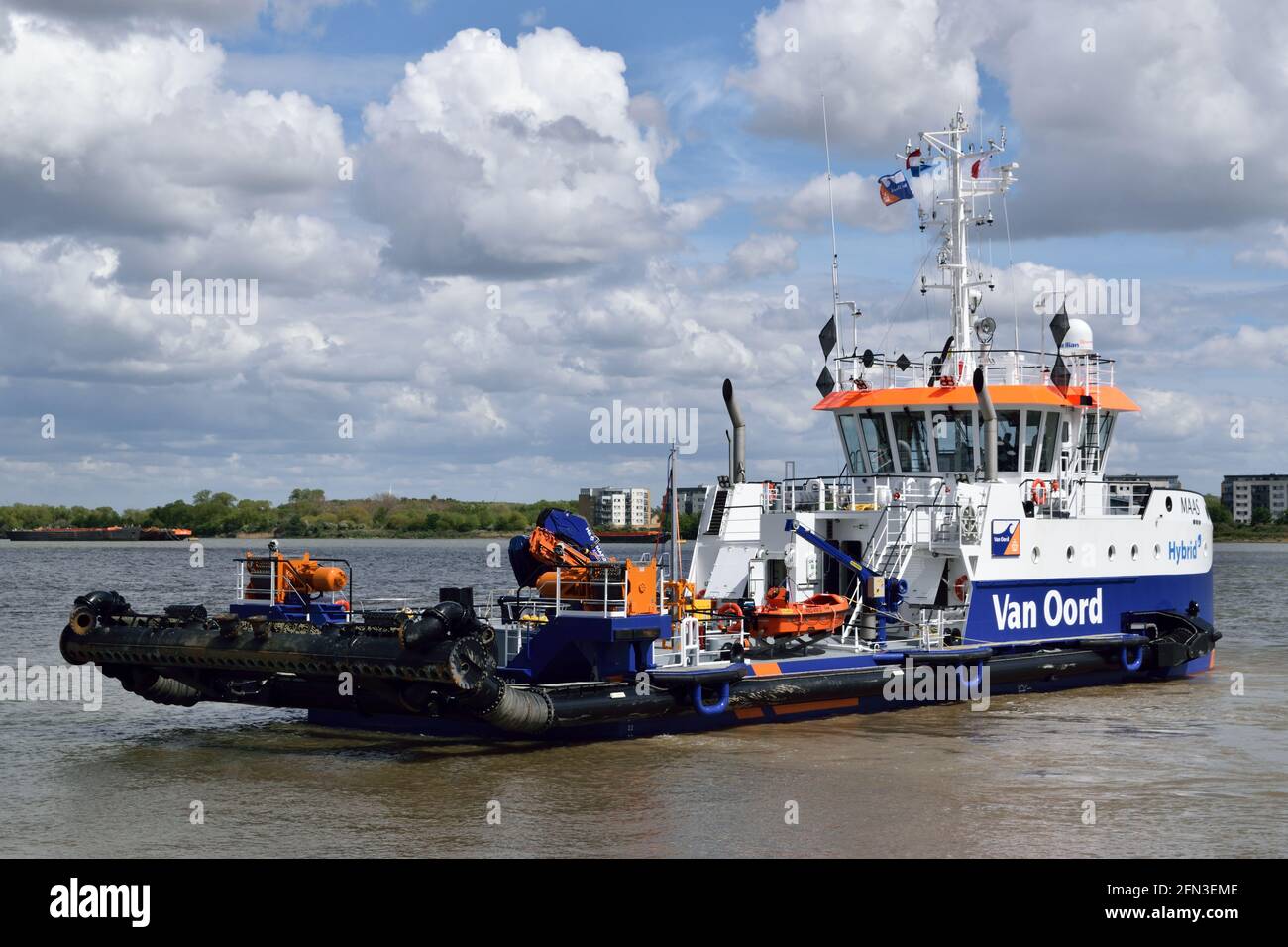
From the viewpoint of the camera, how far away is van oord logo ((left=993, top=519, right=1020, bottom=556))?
1958cm

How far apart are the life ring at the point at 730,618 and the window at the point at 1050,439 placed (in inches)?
242

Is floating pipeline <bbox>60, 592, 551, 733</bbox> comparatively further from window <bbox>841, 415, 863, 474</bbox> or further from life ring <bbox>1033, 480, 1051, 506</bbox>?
life ring <bbox>1033, 480, 1051, 506</bbox>

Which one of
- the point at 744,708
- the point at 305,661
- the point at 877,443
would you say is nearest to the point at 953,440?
the point at 877,443

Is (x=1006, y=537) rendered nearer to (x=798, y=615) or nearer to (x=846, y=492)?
(x=846, y=492)

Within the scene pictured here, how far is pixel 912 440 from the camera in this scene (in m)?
21.6

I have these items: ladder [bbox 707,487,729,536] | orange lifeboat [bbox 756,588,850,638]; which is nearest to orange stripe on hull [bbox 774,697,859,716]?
orange lifeboat [bbox 756,588,850,638]

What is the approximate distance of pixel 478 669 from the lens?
1370 centimetres

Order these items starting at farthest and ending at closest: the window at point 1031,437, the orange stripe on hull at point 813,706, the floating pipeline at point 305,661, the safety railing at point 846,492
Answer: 1. the window at point 1031,437
2. the safety railing at point 846,492
3. the orange stripe on hull at point 813,706
4. the floating pipeline at point 305,661

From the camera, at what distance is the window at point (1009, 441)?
21391mm

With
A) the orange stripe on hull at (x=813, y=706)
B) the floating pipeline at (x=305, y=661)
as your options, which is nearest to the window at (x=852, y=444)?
the orange stripe on hull at (x=813, y=706)

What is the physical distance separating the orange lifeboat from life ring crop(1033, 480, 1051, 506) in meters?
3.94

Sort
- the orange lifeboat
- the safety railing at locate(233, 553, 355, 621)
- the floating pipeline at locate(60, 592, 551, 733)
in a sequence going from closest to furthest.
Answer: the floating pipeline at locate(60, 592, 551, 733)
the safety railing at locate(233, 553, 355, 621)
the orange lifeboat

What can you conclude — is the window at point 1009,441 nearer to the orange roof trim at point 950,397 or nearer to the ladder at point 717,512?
the orange roof trim at point 950,397
